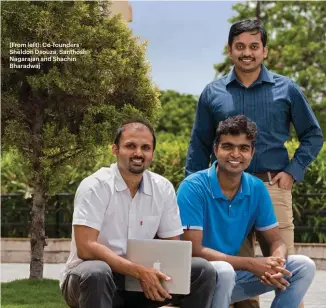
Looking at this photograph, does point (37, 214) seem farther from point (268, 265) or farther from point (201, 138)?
point (268, 265)

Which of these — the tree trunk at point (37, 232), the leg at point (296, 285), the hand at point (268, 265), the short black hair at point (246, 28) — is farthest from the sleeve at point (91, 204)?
the tree trunk at point (37, 232)

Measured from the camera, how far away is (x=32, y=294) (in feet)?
31.3

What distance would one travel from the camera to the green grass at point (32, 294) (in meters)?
8.95

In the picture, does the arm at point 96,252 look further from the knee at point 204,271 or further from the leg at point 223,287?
the leg at point 223,287

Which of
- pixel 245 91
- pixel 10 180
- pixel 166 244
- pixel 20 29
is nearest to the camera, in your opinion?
pixel 166 244

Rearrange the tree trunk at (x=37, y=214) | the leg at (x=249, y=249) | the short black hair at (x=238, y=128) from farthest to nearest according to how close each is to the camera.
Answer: the tree trunk at (x=37, y=214)
the leg at (x=249, y=249)
the short black hair at (x=238, y=128)

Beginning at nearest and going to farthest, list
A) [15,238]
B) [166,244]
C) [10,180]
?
[166,244], [15,238], [10,180]

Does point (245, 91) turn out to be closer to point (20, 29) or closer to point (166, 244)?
point (166, 244)

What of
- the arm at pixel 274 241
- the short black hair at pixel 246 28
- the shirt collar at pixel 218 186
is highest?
the short black hair at pixel 246 28

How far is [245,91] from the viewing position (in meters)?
6.29

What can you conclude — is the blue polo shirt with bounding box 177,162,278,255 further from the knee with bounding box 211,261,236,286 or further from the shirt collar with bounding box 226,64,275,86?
the shirt collar with bounding box 226,64,275,86

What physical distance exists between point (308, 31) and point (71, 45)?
78.1 ft

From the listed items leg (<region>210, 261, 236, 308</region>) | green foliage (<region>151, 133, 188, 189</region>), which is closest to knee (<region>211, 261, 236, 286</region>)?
leg (<region>210, 261, 236, 308</region>)

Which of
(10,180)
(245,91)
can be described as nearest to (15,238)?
(10,180)
